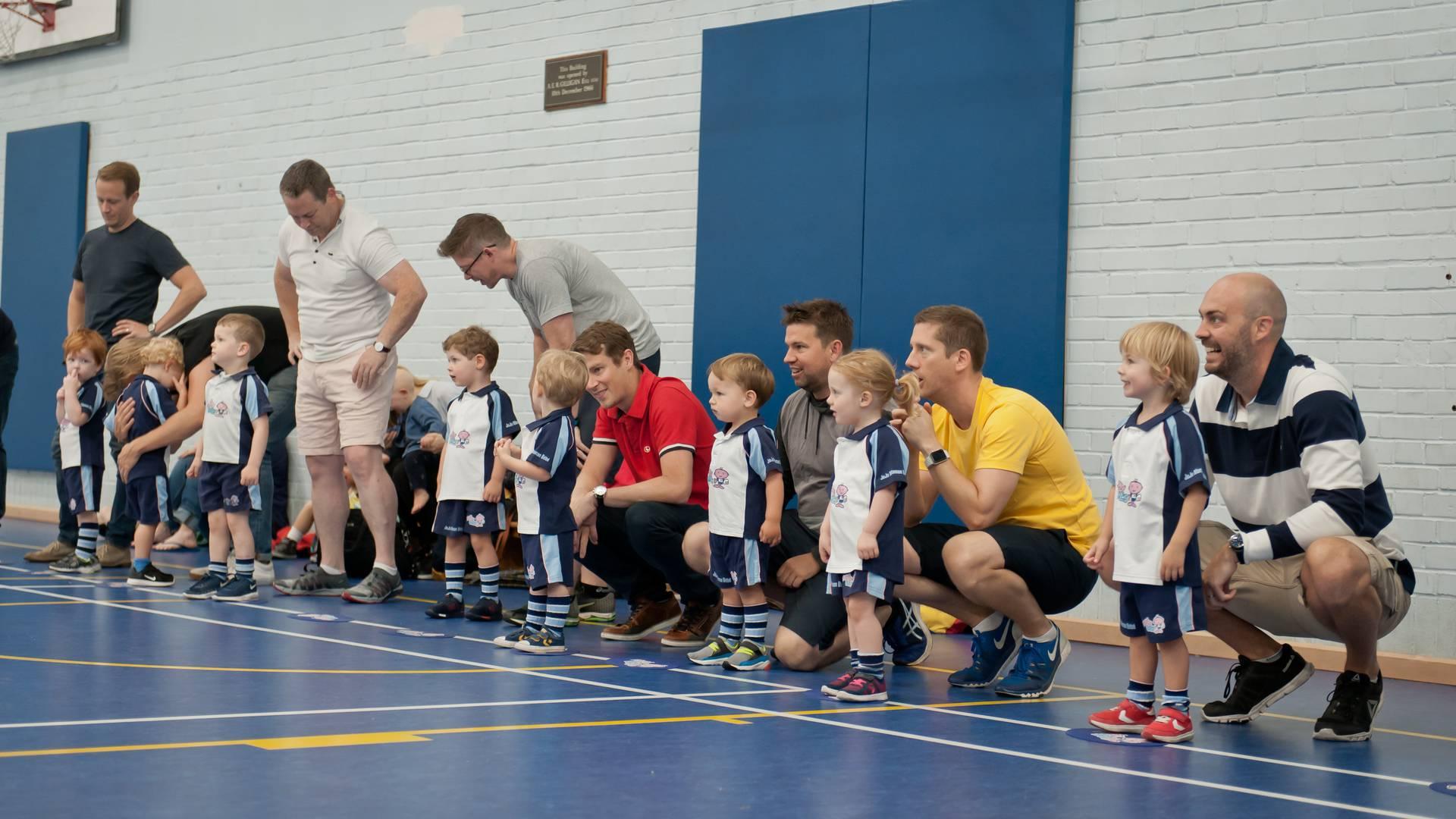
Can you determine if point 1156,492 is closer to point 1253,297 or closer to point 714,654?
point 1253,297

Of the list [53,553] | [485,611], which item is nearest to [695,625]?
[485,611]

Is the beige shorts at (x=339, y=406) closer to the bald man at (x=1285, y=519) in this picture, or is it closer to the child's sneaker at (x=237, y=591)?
the child's sneaker at (x=237, y=591)

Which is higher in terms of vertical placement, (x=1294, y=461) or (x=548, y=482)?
(x=1294, y=461)

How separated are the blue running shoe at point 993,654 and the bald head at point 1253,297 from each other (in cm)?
115

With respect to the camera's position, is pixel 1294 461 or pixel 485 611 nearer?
pixel 1294 461

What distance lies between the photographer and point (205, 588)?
575 centimetres

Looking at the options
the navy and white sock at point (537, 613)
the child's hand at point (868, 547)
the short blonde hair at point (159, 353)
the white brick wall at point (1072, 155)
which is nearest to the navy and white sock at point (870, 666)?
the child's hand at point (868, 547)

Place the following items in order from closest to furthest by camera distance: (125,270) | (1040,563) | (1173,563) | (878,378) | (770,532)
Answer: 1. (1173,563)
2. (878,378)
3. (1040,563)
4. (770,532)
5. (125,270)

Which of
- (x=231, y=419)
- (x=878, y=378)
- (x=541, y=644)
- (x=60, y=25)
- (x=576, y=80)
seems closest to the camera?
(x=878, y=378)

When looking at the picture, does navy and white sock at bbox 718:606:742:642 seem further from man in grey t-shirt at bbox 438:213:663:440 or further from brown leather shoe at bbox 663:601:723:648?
man in grey t-shirt at bbox 438:213:663:440

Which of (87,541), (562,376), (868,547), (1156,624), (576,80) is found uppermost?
(576,80)

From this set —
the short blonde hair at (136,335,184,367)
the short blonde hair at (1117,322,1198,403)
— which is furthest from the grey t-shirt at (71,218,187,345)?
the short blonde hair at (1117,322,1198,403)

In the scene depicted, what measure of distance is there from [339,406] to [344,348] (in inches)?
9.4

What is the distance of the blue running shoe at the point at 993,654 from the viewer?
14.0 feet
